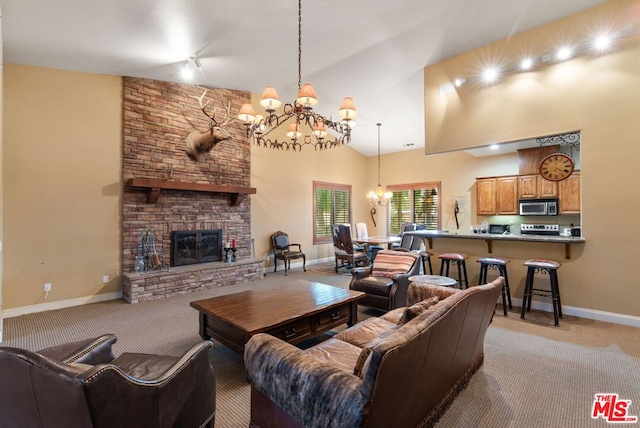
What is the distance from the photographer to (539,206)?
21.0 ft

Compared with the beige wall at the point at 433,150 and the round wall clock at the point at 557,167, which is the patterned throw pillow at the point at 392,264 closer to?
the beige wall at the point at 433,150

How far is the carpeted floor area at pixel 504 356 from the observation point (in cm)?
213

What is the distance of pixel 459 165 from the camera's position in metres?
7.91

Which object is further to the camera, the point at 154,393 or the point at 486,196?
the point at 486,196

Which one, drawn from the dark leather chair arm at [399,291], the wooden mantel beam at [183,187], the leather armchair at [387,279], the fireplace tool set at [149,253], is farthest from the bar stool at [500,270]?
the fireplace tool set at [149,253]

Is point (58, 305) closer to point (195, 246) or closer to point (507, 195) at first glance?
point (195, 246)

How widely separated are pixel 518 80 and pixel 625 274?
9.63 ft

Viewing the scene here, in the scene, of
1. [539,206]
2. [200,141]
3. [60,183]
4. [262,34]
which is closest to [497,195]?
[539,206]

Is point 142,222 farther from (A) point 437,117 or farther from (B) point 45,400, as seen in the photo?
(A) point 437,117

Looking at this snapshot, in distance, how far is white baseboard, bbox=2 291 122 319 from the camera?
13.8 feet

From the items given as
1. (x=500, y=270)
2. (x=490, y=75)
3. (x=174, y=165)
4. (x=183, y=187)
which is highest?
(x=490, y=75)

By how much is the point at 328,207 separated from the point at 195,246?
4015 mm

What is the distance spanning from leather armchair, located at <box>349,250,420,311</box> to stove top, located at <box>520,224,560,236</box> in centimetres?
391

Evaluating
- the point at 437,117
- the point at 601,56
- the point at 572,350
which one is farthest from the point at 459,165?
the point at 572,350
